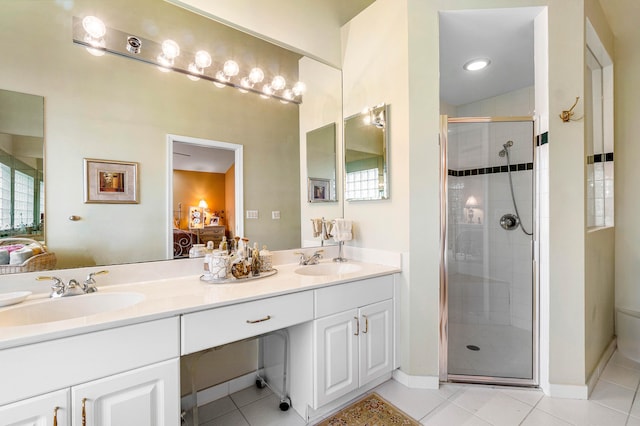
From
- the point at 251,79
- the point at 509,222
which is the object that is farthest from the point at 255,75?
the point at 509,222

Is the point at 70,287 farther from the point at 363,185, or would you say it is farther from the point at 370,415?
the point at 363,185

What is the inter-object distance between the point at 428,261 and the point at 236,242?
1294 millimetres

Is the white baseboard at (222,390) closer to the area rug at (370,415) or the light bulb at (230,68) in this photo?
the area rug at (370,415)

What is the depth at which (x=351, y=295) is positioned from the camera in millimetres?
1697

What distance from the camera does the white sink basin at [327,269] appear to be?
2.03m

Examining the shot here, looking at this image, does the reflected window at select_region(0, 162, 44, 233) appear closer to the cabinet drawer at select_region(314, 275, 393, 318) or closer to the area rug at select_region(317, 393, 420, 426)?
the cabinet drawer at select_region(314, 275, 393, 318)

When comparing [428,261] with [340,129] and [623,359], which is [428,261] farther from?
[623,359]

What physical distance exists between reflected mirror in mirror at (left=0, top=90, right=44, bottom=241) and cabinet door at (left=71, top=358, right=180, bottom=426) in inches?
32.3

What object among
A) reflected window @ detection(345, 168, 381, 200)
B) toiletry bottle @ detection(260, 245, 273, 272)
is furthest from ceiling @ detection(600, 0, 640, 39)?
toiletry bottle @ detection(260, 245, 273, 272)

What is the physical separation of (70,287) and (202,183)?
808 mm

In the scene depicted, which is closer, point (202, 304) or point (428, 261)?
point (202, 304)

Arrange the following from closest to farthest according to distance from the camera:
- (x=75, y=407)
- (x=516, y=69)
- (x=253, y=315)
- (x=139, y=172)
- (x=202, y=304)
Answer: (x=75, y=407)
(x=202, y=304)
(x=253, y=315)
(x=139, y=172)
(x=516, y=69)

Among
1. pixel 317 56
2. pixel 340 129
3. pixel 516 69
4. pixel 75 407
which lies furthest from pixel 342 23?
pixel 75 407

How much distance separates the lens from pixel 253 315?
4.36ft
